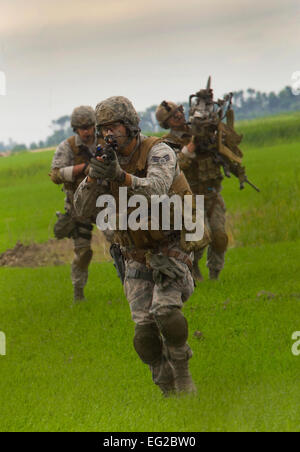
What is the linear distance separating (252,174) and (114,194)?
72.9ft

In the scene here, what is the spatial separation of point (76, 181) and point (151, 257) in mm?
3934

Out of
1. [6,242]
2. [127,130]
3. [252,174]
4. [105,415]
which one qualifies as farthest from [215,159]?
[252,174]

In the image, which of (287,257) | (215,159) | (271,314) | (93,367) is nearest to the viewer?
(93,367)

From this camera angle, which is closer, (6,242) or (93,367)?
(93,367)

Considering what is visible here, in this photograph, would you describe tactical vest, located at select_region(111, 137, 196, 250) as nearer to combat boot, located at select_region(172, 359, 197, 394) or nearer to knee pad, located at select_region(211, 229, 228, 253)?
combat boot, located at select_region(172, 359, 197, 394)

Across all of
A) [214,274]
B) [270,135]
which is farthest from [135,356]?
[270,135]

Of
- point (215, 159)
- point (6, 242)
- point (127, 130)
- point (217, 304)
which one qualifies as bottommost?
point (6, 242)

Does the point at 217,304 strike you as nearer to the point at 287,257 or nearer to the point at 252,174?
the point at 287,257

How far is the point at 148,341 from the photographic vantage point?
6.26m

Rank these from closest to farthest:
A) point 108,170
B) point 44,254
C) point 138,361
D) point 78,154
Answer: point 108,170 < point 138,361 < point 78,154 < point 44,254

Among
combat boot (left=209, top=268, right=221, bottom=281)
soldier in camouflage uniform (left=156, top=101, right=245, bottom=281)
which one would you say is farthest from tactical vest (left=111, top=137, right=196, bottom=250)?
combat boot (left=209, top=268, right=221, bottom=281)

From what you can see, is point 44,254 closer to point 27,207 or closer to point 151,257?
point 27,207

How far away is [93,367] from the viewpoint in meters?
7.94

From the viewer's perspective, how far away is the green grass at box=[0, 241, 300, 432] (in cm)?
577
